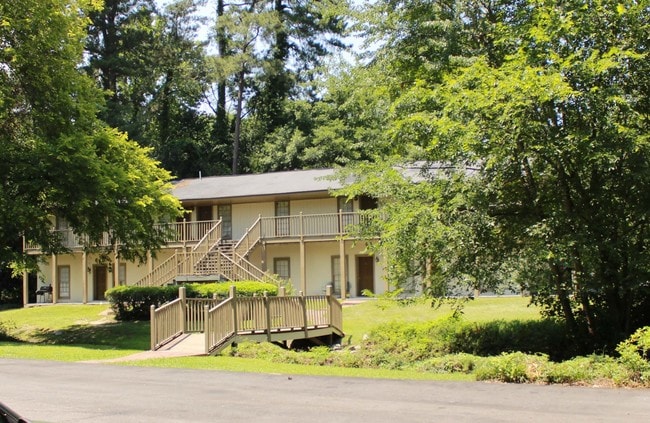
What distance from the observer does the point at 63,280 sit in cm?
4219

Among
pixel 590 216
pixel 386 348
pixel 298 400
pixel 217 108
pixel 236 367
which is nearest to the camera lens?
pixel 298 400

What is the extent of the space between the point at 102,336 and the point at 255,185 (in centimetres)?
1543

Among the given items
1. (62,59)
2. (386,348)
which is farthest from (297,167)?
(386,348)

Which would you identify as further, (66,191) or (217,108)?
(217,108)

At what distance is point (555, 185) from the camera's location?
57.5 feet

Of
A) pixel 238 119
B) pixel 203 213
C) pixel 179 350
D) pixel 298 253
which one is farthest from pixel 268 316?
pixel 238 119

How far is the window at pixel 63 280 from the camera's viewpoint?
1652 inches

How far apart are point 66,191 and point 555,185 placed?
50.9 ft

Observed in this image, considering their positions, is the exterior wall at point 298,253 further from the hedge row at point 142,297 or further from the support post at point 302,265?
the hedge row at point 142,297

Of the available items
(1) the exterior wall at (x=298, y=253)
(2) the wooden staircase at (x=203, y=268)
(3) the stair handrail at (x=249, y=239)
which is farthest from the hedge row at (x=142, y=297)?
(1) the exterior wall at (x=298, y=253)

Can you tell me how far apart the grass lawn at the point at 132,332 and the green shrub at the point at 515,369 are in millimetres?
589

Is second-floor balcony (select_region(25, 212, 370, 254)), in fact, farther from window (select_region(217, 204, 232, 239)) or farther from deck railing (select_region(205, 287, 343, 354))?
deck railing (select_region(205, 287, 343, 354))

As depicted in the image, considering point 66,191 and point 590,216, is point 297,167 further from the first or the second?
point 590,216

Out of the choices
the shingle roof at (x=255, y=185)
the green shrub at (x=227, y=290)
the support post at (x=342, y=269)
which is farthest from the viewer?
the shingle roof at (x=255, y=185)
